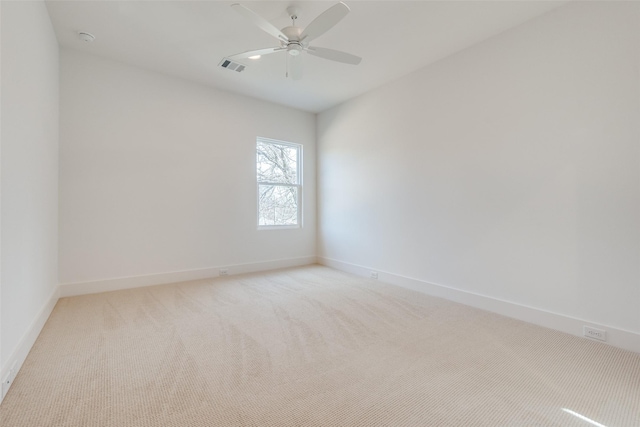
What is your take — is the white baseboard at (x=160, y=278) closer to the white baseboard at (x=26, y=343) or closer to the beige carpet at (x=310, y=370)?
the beige carpet at (x=310, y=370)

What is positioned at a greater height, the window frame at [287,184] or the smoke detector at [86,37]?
the smoke detector at [86,37]

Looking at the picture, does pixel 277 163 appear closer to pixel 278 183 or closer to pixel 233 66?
pixel 278 183

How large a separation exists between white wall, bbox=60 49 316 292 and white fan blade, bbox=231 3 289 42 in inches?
88.7

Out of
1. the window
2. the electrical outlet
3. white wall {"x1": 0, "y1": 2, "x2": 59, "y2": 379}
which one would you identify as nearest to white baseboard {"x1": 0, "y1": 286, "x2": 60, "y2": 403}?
white wall {"x1": 0, "y1": 2, "x2": 59, "y2": 379}

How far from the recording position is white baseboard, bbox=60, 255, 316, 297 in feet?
10.8

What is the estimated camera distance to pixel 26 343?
1.98 m

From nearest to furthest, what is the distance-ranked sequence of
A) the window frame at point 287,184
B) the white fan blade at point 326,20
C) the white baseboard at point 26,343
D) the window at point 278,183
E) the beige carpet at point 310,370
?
the beige carpet at point 310,370, the white baseboard at point 26,343, the white fan blade at point 326,20, the window frame at point 287,184, the window at point 278,183

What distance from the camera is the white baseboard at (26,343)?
5.38 feet

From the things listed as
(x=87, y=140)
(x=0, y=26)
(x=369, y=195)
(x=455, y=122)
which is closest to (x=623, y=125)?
(x=455, y=122)

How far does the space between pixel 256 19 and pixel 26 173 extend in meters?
1.98

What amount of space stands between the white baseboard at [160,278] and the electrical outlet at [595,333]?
3.75m

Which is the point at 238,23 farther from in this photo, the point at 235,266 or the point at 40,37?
the point at 235,266

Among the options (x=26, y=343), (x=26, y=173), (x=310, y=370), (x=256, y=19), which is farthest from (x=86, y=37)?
(x=310, y=370)

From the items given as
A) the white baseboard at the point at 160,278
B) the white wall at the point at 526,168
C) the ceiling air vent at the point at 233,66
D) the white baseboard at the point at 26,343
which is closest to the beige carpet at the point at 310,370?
the white baseboard at the point at 26,343
